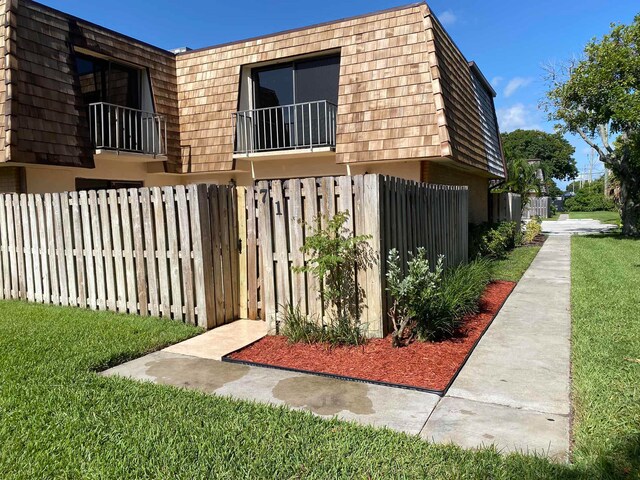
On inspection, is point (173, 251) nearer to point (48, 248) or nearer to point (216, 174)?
point (48, 248)

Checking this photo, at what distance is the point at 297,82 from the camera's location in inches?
515

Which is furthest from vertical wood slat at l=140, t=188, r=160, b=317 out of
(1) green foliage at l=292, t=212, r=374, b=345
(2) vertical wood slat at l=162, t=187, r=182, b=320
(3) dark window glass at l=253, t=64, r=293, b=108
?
(3) dark window glass at l=253, t=64, r=293, b=108

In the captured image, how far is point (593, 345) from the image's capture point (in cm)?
525

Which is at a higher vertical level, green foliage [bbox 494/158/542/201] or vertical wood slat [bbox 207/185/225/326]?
green foliage [bbox 494/158/542/201]

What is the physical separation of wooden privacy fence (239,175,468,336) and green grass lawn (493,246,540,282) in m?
4.11

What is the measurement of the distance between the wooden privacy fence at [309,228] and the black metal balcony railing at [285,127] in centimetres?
588

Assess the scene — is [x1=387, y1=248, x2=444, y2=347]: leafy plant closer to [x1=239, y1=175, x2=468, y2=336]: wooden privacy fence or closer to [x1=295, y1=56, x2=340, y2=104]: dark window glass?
[x1=239, y1=175, x2=468, y2=336]: wooden privacy fence

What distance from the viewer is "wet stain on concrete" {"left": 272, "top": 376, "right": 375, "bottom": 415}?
12.8 ft

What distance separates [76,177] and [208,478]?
1031cm

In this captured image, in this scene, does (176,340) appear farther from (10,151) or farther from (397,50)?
(397,50)

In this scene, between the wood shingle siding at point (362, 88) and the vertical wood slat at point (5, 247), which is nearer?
the vertical wood slat at point (5, 247)

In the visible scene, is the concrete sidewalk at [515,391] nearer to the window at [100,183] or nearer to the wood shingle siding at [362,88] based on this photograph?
the wood shingle siding at [362,88]

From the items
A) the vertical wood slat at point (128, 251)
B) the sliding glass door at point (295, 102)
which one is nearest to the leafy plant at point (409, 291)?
the vertical wood slat at point (128, 251)

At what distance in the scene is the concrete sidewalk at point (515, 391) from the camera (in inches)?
132
